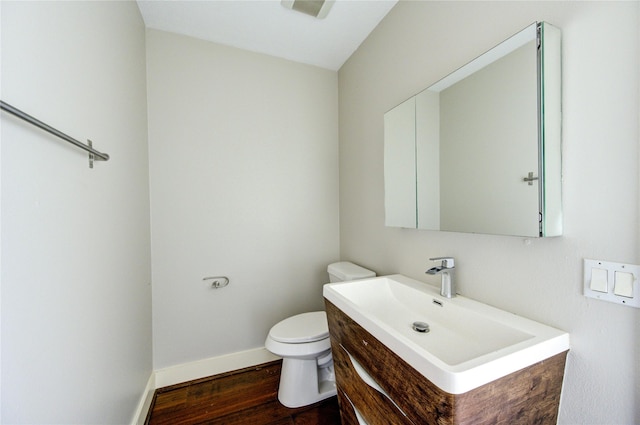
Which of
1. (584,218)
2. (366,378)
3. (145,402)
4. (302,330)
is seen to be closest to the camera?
(584,218)

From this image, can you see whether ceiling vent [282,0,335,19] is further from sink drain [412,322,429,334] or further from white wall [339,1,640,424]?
sink drain [412,322,429,334]

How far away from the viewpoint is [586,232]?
73 cm

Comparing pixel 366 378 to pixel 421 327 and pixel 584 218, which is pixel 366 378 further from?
pixel 584 218

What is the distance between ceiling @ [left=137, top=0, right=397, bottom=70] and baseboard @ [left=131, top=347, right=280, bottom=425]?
2350 millimetres

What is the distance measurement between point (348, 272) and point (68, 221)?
56.8 inches

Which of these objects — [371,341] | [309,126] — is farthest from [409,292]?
Answer: [309,126]

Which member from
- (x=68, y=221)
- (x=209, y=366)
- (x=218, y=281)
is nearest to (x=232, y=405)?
(x=209, y=366)

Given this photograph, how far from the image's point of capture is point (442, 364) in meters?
0.61

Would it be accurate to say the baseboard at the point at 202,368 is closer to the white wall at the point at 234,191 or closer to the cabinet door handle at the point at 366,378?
the white wall at the point at 234,191

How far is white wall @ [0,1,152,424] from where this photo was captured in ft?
1.88

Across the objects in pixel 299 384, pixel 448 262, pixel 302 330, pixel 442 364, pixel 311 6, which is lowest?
pixel 299 384

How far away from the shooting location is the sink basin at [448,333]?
616 millimetres

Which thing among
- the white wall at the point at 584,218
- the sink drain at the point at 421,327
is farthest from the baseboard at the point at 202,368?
the white wall at the point at 584,218

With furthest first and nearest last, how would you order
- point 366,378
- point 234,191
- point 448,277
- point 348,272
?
point 234,191
point 348,272
point 448,277
point 366,378
